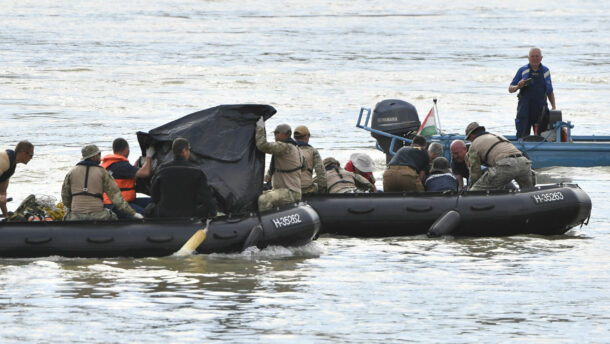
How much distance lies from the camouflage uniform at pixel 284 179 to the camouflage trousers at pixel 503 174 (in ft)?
7.88

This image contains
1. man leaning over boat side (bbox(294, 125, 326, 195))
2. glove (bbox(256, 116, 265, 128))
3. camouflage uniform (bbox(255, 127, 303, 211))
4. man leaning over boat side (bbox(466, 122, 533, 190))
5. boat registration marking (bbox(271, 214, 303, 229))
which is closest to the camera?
boat registration marking (bbox(271, 214, 303, 229))

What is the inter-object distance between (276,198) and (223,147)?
2.88 feet

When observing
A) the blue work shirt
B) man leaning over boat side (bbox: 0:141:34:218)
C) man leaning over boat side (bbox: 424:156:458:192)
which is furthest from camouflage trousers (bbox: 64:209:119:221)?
the blue work shirt

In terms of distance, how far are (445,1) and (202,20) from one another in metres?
25.4

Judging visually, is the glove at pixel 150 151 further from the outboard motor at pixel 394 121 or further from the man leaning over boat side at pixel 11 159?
the outboard motor at pixel 394 121

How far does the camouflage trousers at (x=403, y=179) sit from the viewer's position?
1390cm

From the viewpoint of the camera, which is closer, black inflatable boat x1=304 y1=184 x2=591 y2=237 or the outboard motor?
black inflatable boat x1=304 y1=184 x2=591 y2=237

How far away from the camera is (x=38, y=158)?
2108cm

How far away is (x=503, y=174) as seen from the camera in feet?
45.4

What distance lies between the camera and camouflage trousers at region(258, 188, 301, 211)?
12.8 m

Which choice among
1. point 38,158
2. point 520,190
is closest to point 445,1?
point 38,158

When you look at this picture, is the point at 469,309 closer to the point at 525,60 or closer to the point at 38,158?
the point at 38,158

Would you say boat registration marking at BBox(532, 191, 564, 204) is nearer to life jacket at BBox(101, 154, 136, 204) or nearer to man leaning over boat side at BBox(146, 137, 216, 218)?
man leaning over boat side at BBox(146, 137, 216, 218)

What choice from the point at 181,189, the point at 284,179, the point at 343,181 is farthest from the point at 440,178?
the point at 181,189
